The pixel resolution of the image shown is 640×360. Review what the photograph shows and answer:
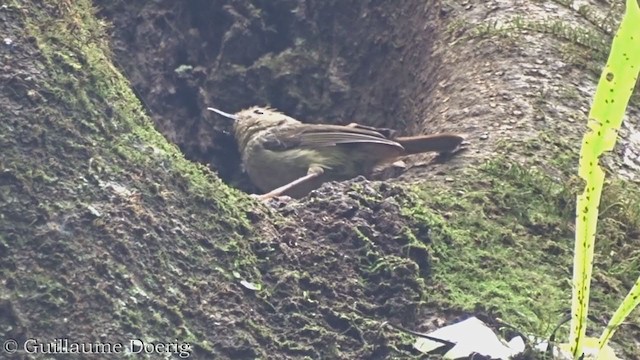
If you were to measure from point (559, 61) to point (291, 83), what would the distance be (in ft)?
5.14

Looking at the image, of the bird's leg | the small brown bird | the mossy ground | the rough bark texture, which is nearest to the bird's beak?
the small brown bird

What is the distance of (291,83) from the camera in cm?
580

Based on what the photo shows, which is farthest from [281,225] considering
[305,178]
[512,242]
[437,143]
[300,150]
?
[300,150]

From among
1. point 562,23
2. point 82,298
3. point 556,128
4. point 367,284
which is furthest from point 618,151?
point 82,298

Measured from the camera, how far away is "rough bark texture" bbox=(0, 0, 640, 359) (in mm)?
2902

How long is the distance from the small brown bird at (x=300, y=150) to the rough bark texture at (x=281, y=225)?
2.04ft

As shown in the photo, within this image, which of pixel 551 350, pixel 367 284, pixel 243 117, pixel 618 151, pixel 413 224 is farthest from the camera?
pixel 243 117

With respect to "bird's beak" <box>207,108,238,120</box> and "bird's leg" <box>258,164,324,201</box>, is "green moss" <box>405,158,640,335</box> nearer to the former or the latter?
"bird's leg" <box>258,164,324,201</box>

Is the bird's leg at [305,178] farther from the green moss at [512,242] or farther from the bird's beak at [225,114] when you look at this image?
the green moss at [512,242]

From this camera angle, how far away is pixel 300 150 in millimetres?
5750

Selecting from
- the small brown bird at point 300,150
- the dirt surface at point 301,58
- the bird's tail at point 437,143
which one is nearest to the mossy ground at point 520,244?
the bird's tail at point 437,143

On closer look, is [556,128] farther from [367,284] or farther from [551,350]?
[551,350]

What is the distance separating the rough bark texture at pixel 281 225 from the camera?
2902 millimetres

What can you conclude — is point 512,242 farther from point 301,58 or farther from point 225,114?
point 301,58
